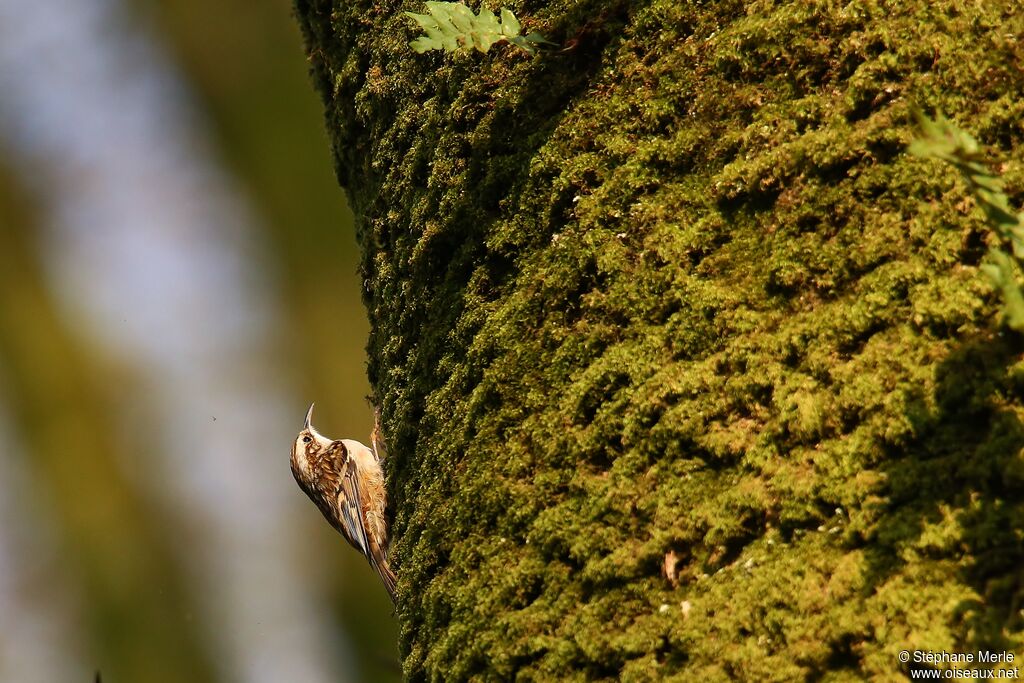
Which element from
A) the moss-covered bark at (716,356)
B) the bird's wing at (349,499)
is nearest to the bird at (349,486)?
the bird's wing at (349,499)

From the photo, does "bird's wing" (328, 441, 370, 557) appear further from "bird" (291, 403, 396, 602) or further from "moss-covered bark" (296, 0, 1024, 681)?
"moss-covered bark" (296, 0, 1024, 681)

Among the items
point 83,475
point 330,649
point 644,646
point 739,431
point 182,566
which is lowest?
point 330,649

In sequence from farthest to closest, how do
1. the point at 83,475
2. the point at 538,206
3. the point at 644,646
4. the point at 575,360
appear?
the point at 83,475
the point at 538,206
the point at 575,360
the point at 644,646

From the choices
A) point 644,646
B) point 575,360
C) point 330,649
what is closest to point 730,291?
point 575,360

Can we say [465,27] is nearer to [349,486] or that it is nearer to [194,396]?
[349,486]

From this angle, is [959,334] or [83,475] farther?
[83,475]

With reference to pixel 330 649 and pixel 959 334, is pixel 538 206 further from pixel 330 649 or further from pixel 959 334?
pixel 330 649

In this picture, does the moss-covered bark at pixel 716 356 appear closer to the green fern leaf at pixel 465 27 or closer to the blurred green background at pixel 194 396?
the green fern leaf at pixel 465 27

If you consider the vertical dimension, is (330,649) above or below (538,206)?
below

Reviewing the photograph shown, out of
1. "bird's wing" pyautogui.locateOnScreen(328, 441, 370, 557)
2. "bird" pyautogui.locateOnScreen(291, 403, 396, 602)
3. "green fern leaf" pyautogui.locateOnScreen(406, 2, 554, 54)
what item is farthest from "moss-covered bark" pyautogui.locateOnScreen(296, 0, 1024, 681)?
"bird's wing" pyautogui.locateOnScreen(328, 441, 370, 557)

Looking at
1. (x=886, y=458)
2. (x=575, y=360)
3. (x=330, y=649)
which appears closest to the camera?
(x=886, y=458)
